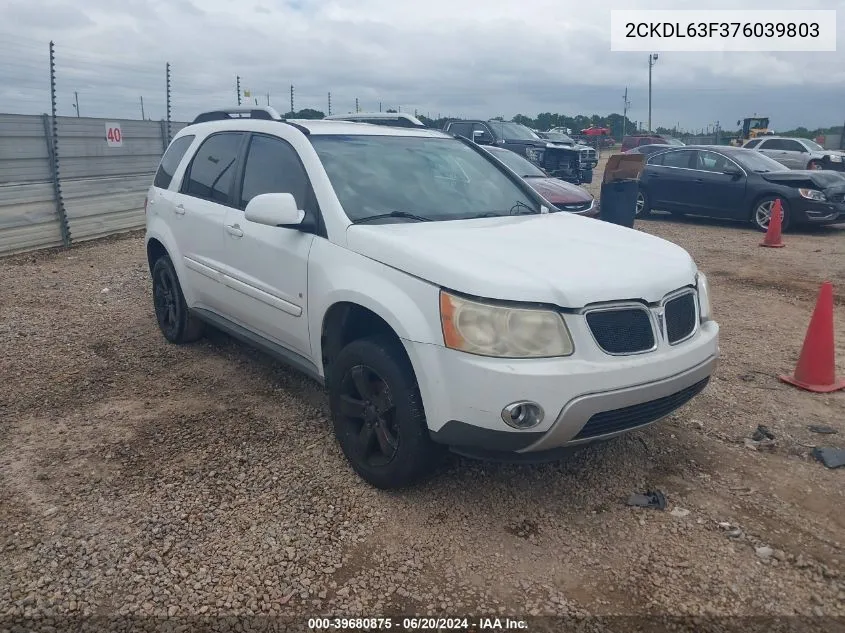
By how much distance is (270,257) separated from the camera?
409 cm

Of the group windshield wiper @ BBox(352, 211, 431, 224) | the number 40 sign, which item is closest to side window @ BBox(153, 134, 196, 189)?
windshield wiper @ BBox(352, 211, 431, 224)

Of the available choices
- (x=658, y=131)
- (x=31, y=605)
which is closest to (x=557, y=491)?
(x=31, y=605)

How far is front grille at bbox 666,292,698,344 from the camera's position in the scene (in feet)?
10.6

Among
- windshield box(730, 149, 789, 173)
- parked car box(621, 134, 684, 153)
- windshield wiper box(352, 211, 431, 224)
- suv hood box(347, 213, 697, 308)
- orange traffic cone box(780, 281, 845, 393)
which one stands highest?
parked car box(621, 134, 684, 153)

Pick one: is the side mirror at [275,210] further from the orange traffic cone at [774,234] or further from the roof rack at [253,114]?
the orange traffic cone at [774,234]

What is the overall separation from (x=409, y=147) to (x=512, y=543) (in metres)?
2.51

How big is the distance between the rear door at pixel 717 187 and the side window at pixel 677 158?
0.17 m

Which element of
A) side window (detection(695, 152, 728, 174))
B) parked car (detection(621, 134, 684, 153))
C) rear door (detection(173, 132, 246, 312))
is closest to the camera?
rear door (detection(173, 132, 246, 312))

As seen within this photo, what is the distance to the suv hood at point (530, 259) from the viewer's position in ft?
9.66

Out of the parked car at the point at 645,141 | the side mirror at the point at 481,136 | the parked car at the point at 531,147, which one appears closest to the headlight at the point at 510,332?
the side mirror at the point at 481,136

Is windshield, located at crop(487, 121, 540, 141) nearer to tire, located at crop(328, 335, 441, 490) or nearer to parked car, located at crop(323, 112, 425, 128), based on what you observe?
parked car, located at crop(323, 112, 425, 128)

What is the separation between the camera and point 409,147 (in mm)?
4445

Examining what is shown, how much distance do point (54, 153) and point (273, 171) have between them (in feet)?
25.9

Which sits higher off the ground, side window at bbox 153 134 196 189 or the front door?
side window at bbox 153 134 196 189
